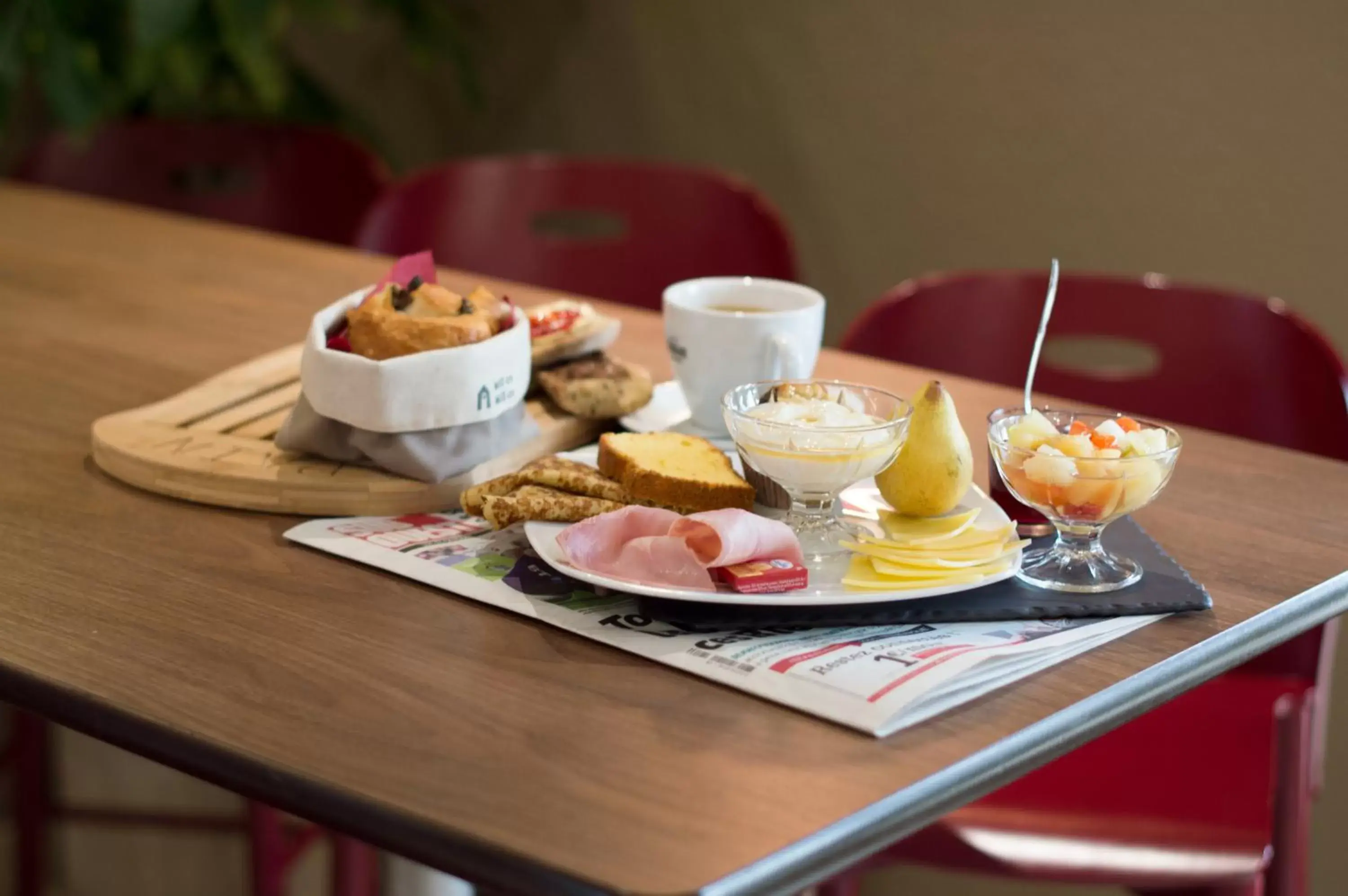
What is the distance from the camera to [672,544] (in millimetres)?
795

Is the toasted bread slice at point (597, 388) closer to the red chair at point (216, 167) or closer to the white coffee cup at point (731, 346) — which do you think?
the white coffee cup at point (731, 346)

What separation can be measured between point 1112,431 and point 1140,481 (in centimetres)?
5

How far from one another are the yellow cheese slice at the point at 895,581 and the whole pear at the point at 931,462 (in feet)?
0.23

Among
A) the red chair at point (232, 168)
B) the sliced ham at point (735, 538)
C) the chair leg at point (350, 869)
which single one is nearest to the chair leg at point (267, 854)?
the chair leg at point (350, 869)

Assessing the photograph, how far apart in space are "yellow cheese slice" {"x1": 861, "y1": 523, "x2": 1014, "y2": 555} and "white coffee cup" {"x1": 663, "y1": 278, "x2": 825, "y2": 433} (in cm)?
18

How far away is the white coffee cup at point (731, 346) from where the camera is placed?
1.01 m

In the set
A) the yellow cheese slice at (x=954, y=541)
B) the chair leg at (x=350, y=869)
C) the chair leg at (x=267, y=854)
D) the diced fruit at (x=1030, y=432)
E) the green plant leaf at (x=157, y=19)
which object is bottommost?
the chair leg at (x=267, y=854)

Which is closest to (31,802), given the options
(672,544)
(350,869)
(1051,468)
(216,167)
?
(350,869)

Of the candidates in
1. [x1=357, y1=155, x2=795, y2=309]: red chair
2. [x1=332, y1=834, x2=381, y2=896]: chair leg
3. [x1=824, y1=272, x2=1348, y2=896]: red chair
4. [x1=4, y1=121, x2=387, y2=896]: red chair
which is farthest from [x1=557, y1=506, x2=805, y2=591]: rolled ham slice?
[x1=4, y1=121, x2=387, y2=896]: red chair

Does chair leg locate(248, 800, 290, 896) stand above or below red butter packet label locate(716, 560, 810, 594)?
below

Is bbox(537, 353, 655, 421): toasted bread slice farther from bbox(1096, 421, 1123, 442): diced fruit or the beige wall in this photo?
the beige wall

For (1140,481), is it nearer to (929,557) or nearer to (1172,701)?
(929,557)

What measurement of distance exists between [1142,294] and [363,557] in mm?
925

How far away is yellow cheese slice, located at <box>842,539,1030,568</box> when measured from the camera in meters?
0.81
